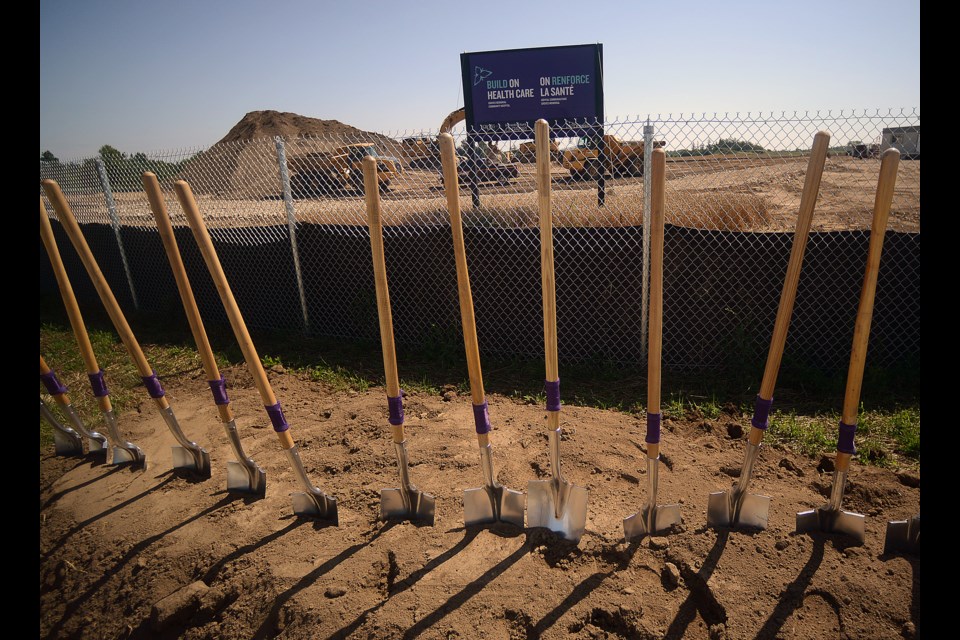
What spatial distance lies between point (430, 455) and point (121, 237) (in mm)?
5738

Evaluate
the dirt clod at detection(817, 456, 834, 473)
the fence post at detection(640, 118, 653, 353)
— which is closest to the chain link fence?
the fence post at detection(640, 118, 653, 353)

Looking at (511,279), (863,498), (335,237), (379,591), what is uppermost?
(335,237)

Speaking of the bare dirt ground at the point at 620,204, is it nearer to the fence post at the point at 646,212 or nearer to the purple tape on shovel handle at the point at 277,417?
the fence post at the point at 646,212

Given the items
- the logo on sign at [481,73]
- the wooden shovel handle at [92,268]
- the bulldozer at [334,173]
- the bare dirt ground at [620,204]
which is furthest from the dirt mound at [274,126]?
the wooden shovel handle at [92,268]

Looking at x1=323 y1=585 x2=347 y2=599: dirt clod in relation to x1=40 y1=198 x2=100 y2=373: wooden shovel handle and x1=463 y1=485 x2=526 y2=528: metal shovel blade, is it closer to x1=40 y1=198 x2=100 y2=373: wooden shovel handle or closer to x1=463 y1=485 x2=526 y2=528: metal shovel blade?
x1=463 y1=485 x2=526 y2=528: metal shovel blade

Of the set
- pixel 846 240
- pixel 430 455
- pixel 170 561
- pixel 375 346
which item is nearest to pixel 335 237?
pixel 375 346

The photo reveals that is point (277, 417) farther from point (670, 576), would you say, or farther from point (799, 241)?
point (799, 241)

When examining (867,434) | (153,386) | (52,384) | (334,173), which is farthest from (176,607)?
(334,173)

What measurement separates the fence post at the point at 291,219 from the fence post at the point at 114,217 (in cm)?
261

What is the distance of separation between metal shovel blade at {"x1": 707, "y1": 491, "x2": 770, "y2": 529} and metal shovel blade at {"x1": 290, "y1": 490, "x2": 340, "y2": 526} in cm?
186

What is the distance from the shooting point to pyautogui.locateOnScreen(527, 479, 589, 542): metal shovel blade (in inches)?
96.4

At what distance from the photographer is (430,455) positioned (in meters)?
3.27

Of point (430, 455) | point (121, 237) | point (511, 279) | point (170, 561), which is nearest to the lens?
point (170, 561)

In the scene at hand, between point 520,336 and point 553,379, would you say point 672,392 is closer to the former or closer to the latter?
point 520,336
